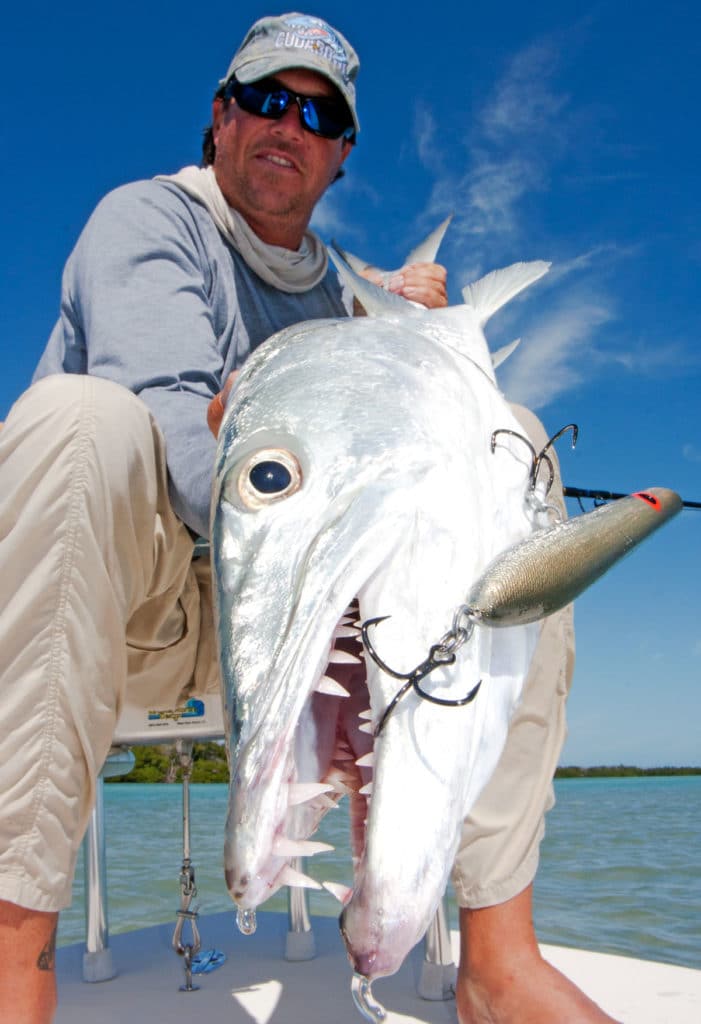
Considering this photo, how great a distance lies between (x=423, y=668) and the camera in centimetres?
80

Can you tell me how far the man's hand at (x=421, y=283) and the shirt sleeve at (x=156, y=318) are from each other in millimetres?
419

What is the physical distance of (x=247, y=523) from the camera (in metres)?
0.93

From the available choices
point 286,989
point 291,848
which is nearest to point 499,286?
point 291,848

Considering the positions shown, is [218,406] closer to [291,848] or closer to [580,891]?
[291,848]

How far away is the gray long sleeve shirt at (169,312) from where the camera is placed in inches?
56.6

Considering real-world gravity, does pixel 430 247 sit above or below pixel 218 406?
above

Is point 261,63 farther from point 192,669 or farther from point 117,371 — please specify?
point 192,669

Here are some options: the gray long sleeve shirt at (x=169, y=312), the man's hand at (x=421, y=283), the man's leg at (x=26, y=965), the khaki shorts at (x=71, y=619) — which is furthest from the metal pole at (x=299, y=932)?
the man's hand at (x=421, y=283)

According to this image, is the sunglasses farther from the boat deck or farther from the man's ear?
the boat deck

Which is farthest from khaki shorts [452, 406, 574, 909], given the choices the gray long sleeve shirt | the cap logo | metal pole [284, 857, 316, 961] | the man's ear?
the man's ear

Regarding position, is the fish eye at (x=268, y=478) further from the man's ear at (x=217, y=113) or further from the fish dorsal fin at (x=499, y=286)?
the man's ear at (x=217, y=113)

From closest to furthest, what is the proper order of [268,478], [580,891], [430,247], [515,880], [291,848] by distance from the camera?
[291,848] < [268,478] < [515,880] < [430,247] < [580,891]

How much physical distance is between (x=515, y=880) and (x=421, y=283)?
120cm

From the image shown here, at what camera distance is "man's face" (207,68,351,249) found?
2236 millimetres
